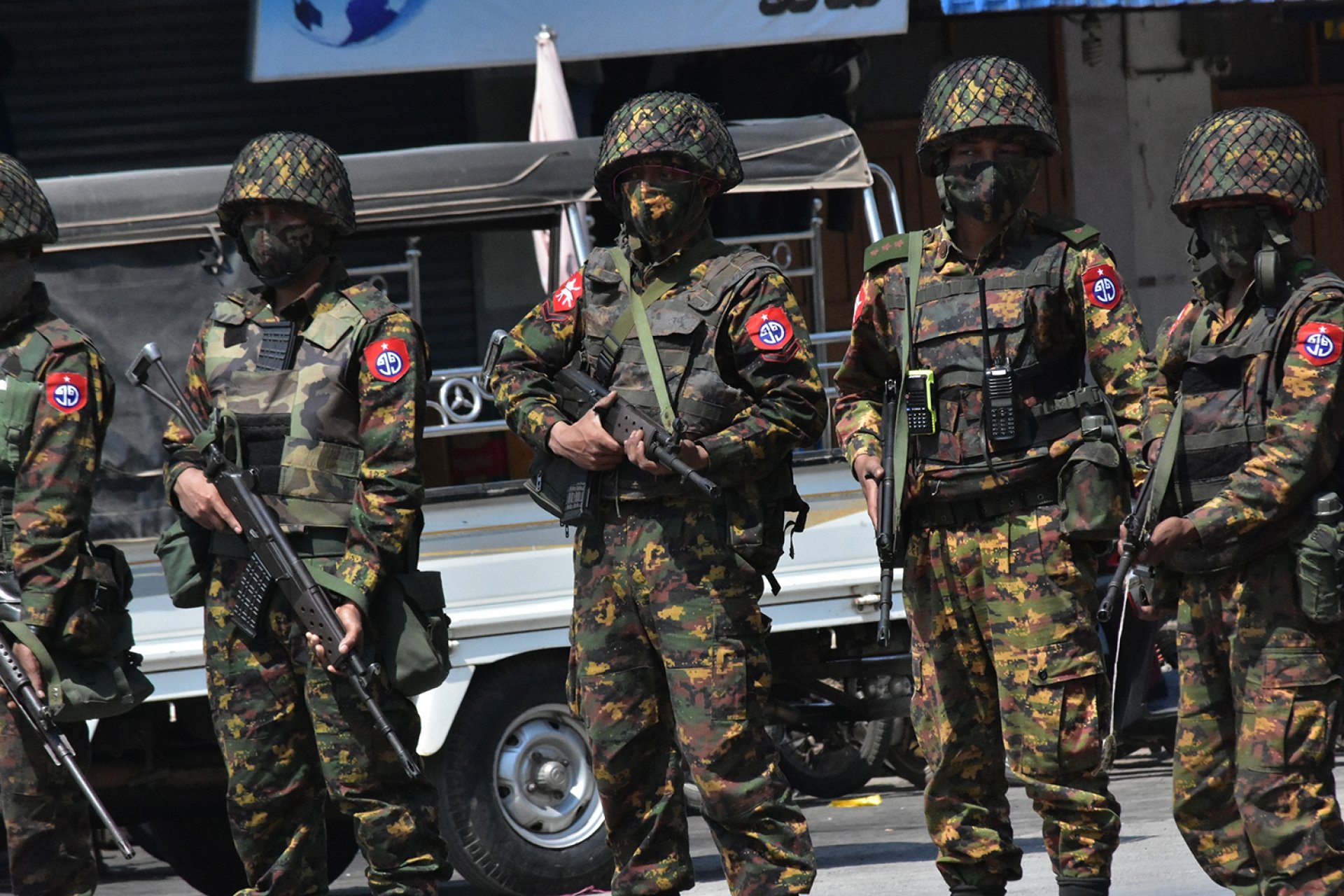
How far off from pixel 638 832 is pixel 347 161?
327 centimetres

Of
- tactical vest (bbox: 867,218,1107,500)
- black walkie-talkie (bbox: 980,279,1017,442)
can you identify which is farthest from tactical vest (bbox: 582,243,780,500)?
black walkie-talkie (bbox: 980,279,1017,442)

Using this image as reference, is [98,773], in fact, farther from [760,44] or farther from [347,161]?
[760,44]

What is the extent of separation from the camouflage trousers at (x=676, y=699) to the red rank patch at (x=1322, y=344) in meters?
1.46

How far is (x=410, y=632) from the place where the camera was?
489 cm

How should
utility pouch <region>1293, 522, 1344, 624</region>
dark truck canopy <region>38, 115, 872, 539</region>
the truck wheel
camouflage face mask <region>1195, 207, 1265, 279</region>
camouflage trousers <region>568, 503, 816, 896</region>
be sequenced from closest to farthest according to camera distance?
utility pouch <region>1293, 522, 1344, 624</region>
camouflage face mask <region>1195, 207, 1265, 279</region>
camouflage trousers <region>568, 503, 816, 896</region>
the truck wheel
dark truck canopy <region>38, 115, 872, 539</region>

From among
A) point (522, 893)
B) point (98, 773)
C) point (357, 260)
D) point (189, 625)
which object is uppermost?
point (357, 260)

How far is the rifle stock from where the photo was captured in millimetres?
4914

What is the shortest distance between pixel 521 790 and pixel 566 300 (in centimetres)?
220

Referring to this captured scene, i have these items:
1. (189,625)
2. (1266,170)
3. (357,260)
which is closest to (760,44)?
(357,260)

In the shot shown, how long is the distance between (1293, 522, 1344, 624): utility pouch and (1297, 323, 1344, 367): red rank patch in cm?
40

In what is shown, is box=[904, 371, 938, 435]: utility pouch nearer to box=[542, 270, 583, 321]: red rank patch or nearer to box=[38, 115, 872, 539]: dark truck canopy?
box=[542, 270, 583, 321]: red rank patch

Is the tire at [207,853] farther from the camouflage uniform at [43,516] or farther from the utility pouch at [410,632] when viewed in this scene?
the utility pouch at [410,632]

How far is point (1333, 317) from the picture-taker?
177 inches

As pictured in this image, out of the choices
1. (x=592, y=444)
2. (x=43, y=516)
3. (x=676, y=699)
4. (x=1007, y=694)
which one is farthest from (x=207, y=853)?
(x=1007, y=694)
